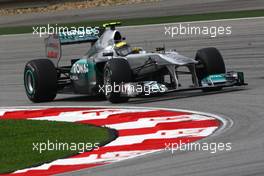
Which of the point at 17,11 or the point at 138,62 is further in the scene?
the point at 17,11

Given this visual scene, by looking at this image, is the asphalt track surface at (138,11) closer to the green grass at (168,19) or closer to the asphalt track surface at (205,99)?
the green grass at (168,19)

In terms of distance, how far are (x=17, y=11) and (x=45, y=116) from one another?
73.2 ft

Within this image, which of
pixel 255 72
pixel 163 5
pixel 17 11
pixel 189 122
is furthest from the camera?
pixel 17 11

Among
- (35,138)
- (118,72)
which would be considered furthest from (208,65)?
(35,138)

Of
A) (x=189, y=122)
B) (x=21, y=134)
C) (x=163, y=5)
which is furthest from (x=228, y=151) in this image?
(x=163, y=5)

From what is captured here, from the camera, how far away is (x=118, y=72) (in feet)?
46.4

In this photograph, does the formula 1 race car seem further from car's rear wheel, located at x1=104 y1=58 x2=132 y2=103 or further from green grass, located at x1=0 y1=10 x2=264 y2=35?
green grass, located at x1=0 y1=10 x2=264 y2=35

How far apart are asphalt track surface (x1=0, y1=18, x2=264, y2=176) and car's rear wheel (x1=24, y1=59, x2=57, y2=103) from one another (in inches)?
8.2

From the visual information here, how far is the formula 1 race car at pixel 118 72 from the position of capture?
14289 millimetres

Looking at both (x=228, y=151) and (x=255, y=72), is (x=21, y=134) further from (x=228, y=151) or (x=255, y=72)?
(x=255, y=72)

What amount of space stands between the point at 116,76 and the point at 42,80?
5.96ft

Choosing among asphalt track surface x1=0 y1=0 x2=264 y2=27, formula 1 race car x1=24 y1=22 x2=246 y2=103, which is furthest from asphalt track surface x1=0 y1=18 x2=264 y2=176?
asphalt track surface x1=0 y1=0 x2=264 y2=27

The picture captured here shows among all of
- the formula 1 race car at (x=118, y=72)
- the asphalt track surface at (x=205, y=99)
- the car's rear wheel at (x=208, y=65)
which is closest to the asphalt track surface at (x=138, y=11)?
the asphalt track surface at (x=205, y=99)

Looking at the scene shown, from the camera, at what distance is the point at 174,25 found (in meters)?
25.1
